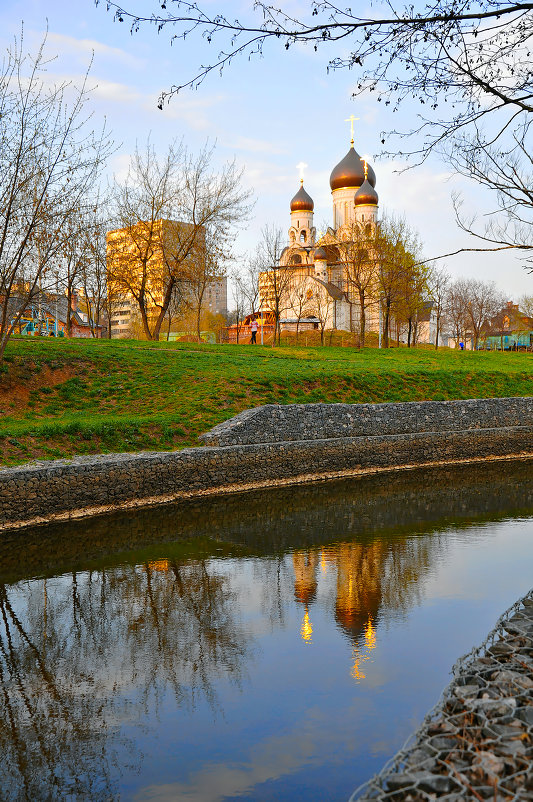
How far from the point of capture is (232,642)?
7.79 meters

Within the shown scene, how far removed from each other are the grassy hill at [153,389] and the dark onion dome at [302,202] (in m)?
47.6

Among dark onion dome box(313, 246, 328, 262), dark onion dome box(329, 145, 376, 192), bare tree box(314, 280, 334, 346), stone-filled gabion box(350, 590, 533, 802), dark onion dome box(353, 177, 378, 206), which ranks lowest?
stone-filled gabion box(350, 590, 533, 802)

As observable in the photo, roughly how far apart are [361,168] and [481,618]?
6530 centimetres

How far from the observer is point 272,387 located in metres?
22.3

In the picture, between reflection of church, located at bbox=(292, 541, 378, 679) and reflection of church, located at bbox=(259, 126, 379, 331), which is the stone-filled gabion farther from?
reflection of church, located at bbox=(259, 126, 379, 331)

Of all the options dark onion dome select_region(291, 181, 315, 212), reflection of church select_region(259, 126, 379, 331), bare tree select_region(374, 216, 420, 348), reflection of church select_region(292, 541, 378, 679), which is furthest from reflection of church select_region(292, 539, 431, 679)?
dark onion dome select_region(291, 181, 315, 212)

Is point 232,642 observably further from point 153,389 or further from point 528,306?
point 528,306

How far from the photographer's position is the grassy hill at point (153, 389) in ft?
53.1

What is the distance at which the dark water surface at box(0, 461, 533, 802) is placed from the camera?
5.49 metres

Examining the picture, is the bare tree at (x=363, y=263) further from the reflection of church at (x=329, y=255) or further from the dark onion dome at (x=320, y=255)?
the dark onion dome at (x=320, y=255)

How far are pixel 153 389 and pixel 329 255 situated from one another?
52.4 m

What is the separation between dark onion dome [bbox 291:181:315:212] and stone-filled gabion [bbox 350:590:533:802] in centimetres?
7206

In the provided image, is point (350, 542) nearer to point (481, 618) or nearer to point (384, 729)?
point (481, 618)

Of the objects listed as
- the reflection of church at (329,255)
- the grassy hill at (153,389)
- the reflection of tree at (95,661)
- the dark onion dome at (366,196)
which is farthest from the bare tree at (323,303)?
the reflection of tree at (95,661)
